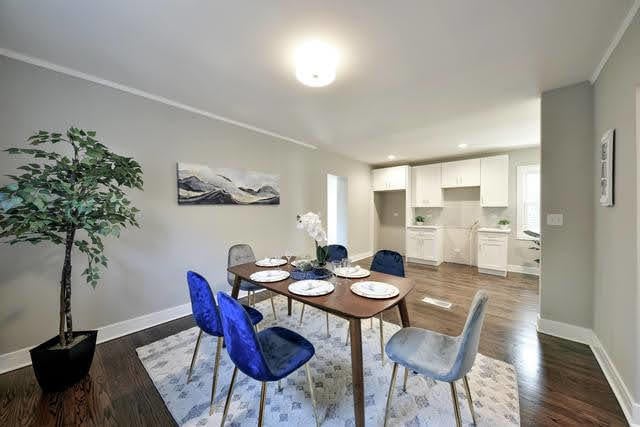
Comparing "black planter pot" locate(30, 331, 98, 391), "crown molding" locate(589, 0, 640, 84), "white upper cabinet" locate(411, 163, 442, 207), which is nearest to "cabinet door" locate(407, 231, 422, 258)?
"white upper cabinet" locate(411, 163, 442, 207)

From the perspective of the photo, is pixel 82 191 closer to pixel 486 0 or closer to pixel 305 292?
pixel 305 292

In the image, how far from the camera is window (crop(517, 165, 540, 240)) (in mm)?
4453

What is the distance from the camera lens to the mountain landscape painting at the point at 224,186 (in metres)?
2.78

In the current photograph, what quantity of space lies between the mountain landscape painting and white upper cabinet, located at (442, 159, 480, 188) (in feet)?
12.3

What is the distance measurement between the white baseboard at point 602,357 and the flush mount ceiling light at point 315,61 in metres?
2.89

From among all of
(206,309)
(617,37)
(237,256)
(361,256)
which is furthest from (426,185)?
(206,309)

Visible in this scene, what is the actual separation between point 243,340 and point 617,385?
99.8 inches

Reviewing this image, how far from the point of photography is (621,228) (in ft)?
5.30

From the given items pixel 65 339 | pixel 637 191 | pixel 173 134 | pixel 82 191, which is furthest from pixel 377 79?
pixel 65 339

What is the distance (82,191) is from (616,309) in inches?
156

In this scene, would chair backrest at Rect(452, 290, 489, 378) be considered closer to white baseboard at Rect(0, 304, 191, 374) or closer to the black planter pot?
the black planter pot

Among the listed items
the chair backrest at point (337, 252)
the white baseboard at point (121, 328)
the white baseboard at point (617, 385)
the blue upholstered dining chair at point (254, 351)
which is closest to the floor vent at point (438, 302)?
the white baseboard at point (617, 385)

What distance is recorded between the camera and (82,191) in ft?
5.62

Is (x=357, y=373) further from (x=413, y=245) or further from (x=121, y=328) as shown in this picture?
(x=413, y=245)
